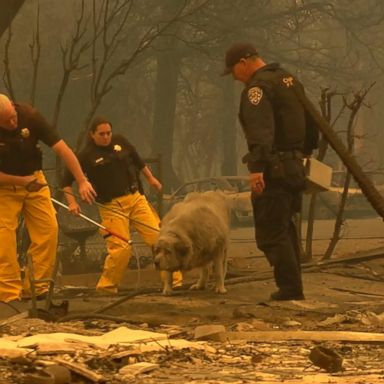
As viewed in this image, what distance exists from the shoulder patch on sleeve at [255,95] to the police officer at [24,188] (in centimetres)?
169

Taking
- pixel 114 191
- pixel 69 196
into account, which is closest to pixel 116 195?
pixel 114 191

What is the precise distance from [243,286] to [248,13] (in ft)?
A: 91.6

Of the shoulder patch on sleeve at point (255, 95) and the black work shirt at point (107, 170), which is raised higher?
the shoulder patch on sleeve at point (255, 95)

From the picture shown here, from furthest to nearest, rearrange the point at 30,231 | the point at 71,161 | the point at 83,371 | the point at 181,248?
the point at 181,248
the point at 30,231
the point at 71,161
the point at 83,371

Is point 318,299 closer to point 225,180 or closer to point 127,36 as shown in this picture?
point 225,180

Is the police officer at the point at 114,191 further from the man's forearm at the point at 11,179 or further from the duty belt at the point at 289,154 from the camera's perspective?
the duty belt at the point at 289,154

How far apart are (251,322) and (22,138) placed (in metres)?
2.99

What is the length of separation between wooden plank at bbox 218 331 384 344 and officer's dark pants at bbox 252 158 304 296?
7.74 ft

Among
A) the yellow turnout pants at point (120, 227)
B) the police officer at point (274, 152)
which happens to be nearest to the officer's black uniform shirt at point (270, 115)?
the police officer at point (274, 152)

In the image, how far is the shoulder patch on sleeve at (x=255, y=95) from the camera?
10.7 meters

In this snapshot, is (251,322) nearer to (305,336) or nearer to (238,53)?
(305,336)

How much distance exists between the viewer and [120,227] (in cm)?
1327

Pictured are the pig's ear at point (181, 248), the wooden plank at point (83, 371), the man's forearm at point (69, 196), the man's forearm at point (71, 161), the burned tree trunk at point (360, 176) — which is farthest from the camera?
the pig's ear at point (181, 248)

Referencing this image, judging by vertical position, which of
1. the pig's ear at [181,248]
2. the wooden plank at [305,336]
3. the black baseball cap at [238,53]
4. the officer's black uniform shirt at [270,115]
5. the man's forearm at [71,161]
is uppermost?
the black baseball cap at [238,53]
